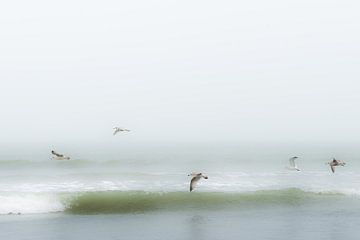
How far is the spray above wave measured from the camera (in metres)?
32.4

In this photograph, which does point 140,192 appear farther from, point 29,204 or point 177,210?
point 29,204

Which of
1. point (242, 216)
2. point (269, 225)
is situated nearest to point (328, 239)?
point (269, 225)

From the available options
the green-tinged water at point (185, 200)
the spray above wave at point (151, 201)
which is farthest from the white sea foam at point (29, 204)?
the green-tinged water at point (185, 200)

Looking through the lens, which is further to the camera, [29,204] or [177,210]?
[29,204]

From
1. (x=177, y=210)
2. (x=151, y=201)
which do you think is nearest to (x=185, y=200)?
(x=151, y=201)

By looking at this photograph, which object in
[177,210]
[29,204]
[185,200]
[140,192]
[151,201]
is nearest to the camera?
[177,210]

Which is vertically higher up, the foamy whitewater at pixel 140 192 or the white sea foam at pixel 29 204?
the foamy whitewater at pixel 140 192

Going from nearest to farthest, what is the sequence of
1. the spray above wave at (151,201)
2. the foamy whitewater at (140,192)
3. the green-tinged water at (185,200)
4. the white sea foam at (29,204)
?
the white sea foam at (29,204), the spray above wave at (151,201), the green-tinged water at (185,200), the foamy whitewater at (140,192)

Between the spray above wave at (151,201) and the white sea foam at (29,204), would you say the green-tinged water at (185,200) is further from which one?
the white sea foam at (29,204)

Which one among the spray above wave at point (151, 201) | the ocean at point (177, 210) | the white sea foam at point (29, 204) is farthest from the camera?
the spray above wave at point (151, 201)

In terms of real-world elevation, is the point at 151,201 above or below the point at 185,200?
below

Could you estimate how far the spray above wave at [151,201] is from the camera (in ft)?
106

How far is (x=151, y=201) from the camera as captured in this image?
117 ft

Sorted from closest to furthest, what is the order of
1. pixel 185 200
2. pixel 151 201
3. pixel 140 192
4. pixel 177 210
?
pixel 177 210 → pixel 151 201 → pixel 185 200 → pixel 140 192
